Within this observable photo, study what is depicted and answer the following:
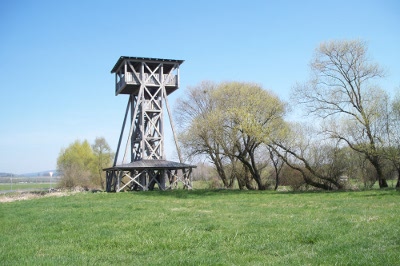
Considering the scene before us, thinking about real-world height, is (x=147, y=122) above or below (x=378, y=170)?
above

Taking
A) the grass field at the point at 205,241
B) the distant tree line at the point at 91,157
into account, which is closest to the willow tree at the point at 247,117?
the grass field at the point at 205,241

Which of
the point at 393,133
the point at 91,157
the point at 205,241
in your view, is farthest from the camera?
the point at 91,157

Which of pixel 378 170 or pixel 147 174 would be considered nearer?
pixel 378 170

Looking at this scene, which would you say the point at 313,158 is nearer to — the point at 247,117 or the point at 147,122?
the point at 247,117

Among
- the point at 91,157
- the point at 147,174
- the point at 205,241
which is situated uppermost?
the point at 91,157

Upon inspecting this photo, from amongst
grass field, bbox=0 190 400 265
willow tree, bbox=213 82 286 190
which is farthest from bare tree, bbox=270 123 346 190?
grass field, bbox=0 190 400 265

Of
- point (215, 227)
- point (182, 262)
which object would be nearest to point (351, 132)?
point (215, 227)

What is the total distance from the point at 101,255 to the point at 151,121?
2652 centimetres

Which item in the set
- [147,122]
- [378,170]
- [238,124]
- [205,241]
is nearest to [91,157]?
[147,122]

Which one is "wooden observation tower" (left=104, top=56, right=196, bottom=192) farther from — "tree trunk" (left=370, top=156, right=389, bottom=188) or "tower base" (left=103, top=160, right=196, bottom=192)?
"tree trunk" (left=370, top=156, right=389, bottom=188)

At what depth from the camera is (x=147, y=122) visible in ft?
116

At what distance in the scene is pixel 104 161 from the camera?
60906 mm

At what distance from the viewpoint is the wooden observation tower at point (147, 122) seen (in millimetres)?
31969

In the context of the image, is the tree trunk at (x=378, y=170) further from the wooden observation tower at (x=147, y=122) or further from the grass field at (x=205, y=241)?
the grass field at (x=205, y=241)
